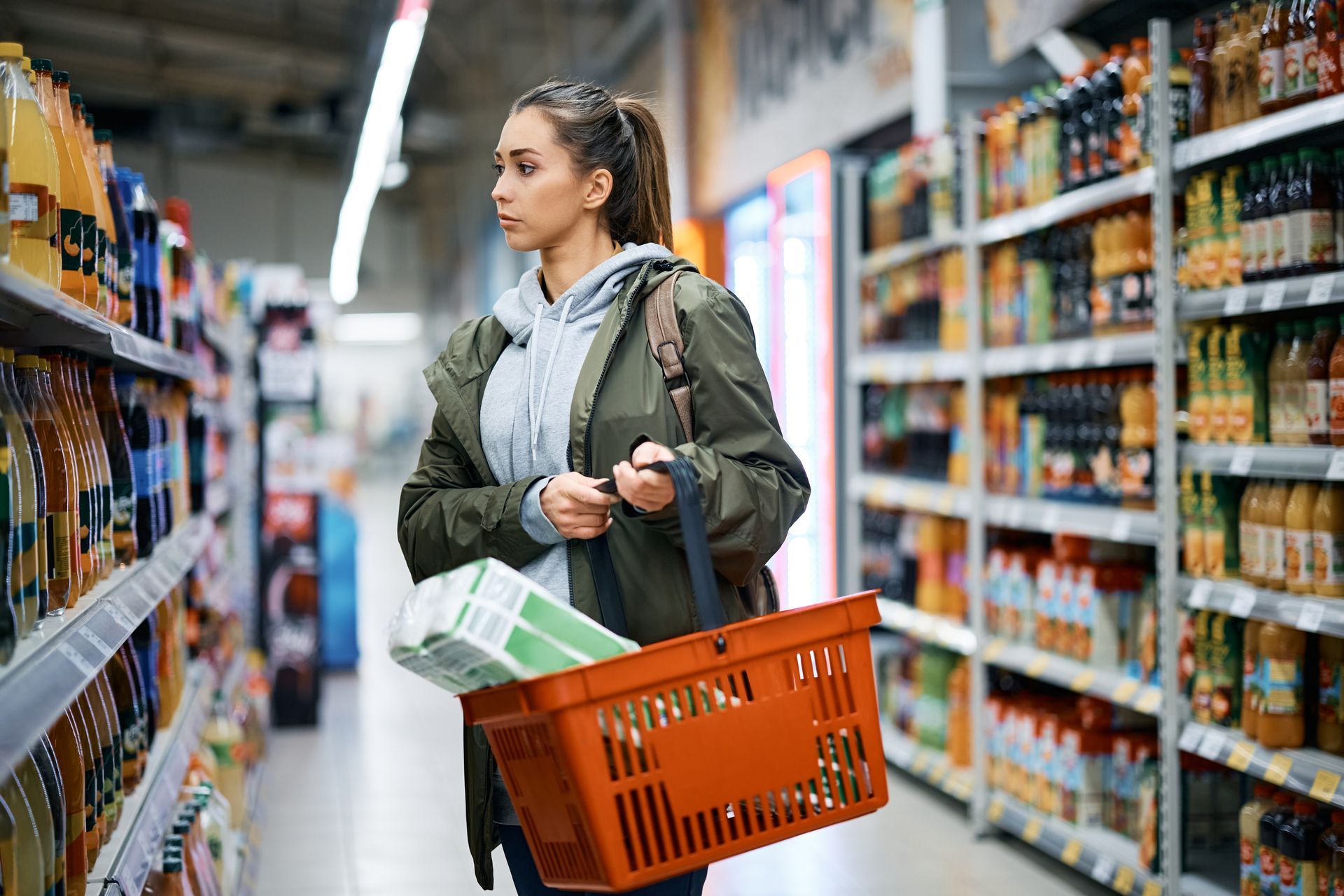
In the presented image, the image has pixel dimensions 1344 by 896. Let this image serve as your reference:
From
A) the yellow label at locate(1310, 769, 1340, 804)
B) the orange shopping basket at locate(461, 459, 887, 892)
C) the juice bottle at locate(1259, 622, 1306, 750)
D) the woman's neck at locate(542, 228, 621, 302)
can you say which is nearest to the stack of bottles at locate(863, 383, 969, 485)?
the juice bottle at locate(1259, 622, 1306, 750)

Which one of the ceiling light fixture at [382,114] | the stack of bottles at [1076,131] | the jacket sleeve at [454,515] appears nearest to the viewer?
the jacket sleeve at [454,515]

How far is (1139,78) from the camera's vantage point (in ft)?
11.4

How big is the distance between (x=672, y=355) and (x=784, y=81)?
579cm

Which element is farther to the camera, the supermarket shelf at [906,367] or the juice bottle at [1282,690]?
the supermarket shelf at [906,367]

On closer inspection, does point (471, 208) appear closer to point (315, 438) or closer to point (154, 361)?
point (315, 438)

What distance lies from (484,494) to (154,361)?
114 centimetres

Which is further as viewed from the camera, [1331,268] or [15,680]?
[1331,268]

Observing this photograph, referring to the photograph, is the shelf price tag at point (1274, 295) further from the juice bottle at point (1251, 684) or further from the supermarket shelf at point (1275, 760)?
the supermarket shelf at point (1275, 760)

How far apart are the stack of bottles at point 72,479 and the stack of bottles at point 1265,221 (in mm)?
2491

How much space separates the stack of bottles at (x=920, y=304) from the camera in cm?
457

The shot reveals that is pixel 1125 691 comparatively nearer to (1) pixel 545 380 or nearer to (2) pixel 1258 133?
(2) pixel 1258 133

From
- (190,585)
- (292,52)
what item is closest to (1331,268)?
(190,585)

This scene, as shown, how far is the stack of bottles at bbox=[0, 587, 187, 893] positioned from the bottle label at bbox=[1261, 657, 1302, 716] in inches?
96.2

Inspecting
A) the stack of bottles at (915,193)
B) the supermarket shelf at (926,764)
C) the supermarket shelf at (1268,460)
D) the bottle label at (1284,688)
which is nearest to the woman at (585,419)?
the supermarket shelf at (1268,460)
